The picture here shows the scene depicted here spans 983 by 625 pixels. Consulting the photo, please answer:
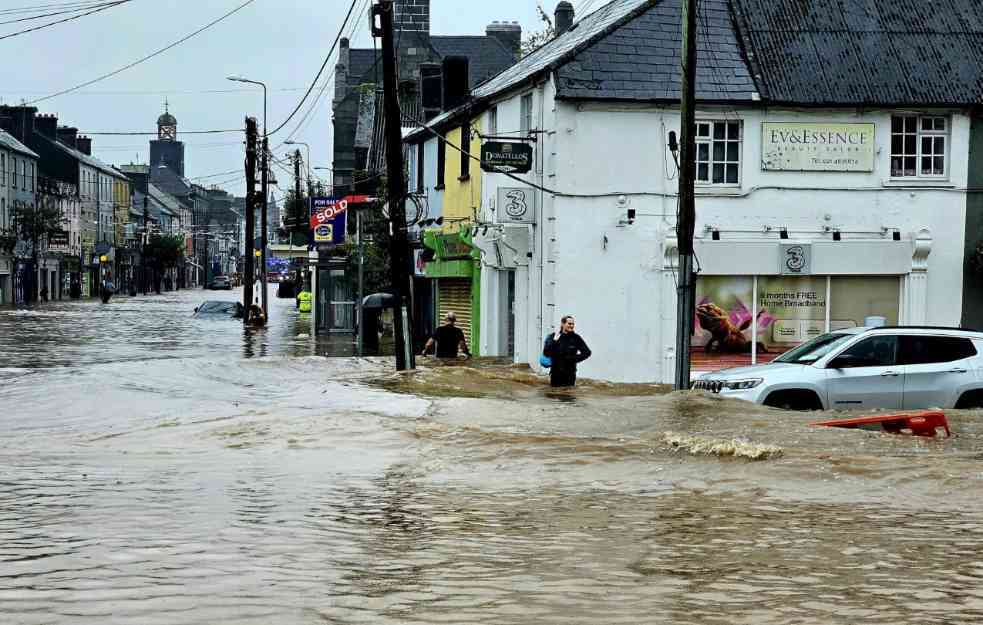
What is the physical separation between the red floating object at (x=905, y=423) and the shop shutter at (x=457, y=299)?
19.7m

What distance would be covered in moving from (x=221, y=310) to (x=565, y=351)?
126 feet

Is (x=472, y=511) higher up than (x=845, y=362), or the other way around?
(x=845, y=362)

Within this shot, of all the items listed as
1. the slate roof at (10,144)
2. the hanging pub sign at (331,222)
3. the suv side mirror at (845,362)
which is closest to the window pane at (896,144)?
the suv side mirror at (845,362)

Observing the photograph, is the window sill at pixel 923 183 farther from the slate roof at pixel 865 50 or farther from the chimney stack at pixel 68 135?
the chimney stack at pixel 68 135

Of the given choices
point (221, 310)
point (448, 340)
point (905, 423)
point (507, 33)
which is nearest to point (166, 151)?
point (507, 33)

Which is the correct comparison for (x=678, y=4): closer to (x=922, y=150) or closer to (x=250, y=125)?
(x=922, y=150)

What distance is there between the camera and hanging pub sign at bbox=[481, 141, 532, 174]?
Answer: 2627cm

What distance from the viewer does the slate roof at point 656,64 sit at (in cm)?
2561

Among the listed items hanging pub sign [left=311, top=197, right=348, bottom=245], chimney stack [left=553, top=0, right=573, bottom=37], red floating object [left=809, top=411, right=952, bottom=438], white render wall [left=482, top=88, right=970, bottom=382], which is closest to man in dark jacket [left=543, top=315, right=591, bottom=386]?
white render wall [left=482, top=88, right=970, bottom=382]

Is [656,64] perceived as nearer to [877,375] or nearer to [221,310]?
[877,375]

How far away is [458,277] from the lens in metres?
35.0

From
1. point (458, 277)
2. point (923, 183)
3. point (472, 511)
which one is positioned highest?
point (923, 183)

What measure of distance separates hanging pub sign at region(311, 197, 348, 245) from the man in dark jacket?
20.7 meters

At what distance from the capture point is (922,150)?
27.0 meters
